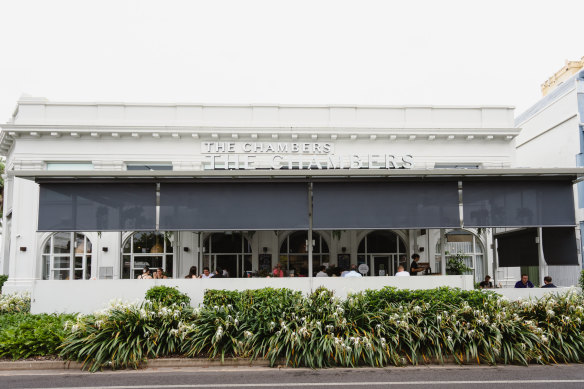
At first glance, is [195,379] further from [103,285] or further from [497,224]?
[497,224]

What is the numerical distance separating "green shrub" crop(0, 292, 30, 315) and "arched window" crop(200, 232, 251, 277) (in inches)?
→ 278

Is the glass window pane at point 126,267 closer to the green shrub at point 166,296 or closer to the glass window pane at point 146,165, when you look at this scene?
the glass window pane at point 146,165

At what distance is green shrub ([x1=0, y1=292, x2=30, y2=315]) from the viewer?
1486cm

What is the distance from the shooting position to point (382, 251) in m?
21.3

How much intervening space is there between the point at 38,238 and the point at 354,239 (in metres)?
13.7

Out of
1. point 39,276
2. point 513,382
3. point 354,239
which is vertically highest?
point 354,239

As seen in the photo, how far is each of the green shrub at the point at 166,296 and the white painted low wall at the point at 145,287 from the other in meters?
0.48

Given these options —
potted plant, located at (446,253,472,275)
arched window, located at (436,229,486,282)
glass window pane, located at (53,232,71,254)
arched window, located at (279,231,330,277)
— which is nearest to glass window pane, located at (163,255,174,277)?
glass window pane, located at (53,232,71,254)

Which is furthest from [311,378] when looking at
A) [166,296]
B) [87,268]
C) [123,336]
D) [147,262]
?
[87,268]

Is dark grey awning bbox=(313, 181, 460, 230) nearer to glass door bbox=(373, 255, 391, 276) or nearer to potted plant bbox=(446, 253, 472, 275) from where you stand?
potted plant bbox=(446, 253, 472, 275)

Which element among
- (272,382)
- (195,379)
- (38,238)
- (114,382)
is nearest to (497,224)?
(272,382)

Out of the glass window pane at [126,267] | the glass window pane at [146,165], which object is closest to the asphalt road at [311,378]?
the glass window pane at [126,267]

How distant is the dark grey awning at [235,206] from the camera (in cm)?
1280

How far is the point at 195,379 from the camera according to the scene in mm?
8359
